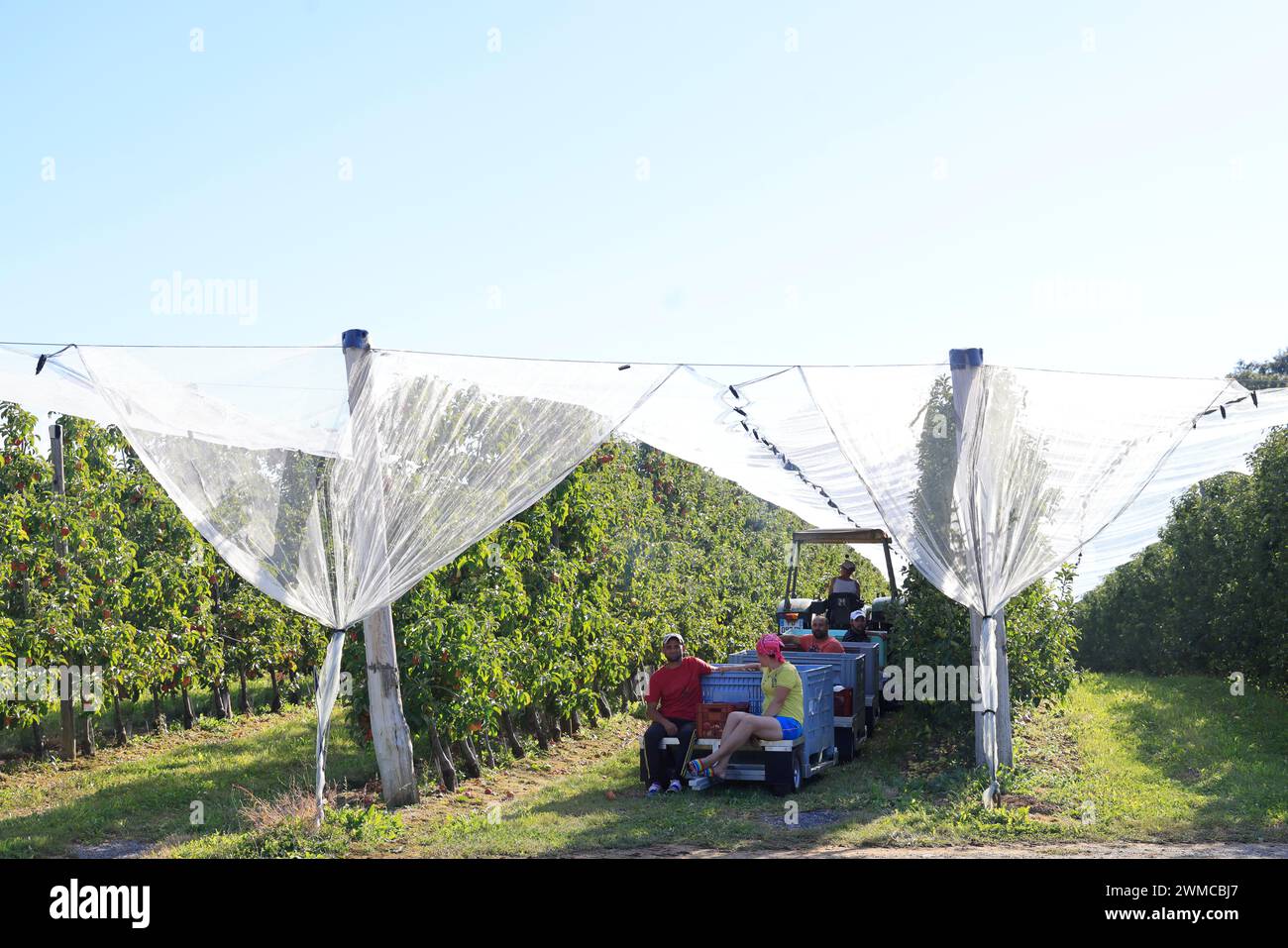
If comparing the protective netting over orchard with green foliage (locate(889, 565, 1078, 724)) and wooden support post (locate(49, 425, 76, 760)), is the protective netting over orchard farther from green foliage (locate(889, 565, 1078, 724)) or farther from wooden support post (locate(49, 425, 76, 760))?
wooden support post (locate(49, 425, 76, 760))

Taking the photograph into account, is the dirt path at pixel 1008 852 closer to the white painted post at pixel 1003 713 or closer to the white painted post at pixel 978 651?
the white painted post at pixel 978 651

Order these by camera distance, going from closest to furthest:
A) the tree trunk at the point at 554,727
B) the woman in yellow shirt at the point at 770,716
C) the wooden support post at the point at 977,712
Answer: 1. the wooden support post at the point at 977,712
2. the woman in yellow shirt at the point at 770,716
3. the tree trunk at the point at 554,727

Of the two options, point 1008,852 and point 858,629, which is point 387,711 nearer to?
point 1008,852

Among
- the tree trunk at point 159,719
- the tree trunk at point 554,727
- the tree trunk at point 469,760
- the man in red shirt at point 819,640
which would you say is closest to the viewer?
the tree trunk at point 469,760

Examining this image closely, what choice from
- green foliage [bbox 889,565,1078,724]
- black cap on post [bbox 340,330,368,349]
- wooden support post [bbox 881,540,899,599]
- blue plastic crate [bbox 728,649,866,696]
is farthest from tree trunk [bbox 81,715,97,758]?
wooden support post [bbox 881,540,899,599]

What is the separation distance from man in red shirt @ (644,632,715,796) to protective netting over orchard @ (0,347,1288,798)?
2131mm

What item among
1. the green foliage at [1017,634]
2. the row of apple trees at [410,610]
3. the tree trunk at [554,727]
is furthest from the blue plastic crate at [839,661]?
the tree trunk at [554,727]

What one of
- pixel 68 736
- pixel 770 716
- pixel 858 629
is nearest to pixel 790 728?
pixel 770 716

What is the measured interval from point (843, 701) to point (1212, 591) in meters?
7.85

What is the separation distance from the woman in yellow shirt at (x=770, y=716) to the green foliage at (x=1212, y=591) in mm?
3939

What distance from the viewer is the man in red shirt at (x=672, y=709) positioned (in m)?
8.91

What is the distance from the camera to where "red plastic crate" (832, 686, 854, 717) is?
32.6 feet
